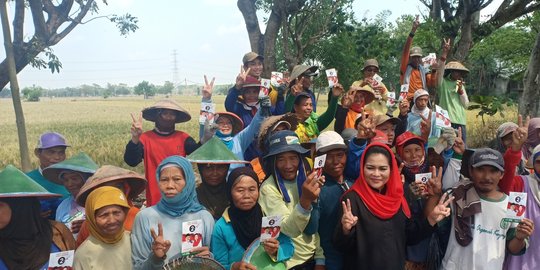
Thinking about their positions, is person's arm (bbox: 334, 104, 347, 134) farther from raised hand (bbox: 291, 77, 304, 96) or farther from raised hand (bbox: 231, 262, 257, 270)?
raised hand (bbox: 231, 262, 257, 270)

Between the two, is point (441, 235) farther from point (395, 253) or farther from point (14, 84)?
point (14, 84)

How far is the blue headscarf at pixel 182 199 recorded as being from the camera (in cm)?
340

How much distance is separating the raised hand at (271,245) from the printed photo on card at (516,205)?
173cm

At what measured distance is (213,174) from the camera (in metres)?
4.18

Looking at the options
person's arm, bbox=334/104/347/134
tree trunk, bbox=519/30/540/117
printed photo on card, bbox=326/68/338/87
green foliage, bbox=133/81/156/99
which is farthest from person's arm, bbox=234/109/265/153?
green foliage, bbox=133/81/156/99

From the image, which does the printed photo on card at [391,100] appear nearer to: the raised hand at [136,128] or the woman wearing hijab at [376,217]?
the woman wearing hijab at [376,217]

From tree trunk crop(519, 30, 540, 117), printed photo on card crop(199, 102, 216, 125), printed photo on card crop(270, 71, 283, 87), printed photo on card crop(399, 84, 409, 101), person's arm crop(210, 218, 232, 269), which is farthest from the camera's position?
tree trunk crop(519, 30, 540, 117)

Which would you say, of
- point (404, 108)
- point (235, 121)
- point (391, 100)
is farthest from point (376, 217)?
point (391, 100)

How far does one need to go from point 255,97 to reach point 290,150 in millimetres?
2284

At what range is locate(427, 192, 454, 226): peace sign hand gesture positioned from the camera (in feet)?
11.0

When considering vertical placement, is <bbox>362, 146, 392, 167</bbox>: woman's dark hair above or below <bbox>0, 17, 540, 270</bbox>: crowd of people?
above

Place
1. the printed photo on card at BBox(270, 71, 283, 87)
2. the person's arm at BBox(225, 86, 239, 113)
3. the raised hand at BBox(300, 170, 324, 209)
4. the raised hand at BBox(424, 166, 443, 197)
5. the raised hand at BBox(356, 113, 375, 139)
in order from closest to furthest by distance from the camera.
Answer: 1. the raised hand at BBox(300, 170, 324, 209)
2. the raised hand at BBox(424, 166, 443, 197)
3. the raised hand at BBox(356, 113, 375, 139)
4. the person's arm at BBox(225, 86, 239, 113)
5. the printed photo on card at BBox(270, 71, 283, 87)

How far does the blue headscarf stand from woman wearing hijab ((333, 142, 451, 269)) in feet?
3.84

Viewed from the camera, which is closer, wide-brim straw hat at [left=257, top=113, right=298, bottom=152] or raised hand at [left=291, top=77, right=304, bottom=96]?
wide-brim straw hat at [left=257, top=113, right=298, bottom=152]
